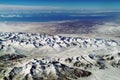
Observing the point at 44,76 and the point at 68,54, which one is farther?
the point at 68,54

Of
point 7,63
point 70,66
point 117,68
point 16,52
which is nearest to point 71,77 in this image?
point 70,66

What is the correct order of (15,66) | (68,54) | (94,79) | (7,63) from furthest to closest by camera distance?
1. (68,54)
2. (7,63)
3. (15,66)
4. (94,79)

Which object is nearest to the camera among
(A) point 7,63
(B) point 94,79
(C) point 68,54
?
(B) point 94,79

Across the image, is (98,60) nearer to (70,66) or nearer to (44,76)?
(70,66)

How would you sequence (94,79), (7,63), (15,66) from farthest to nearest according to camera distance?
(7,63) < (15,66) < (94,79)

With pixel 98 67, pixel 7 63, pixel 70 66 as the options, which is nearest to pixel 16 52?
pixel 7 63

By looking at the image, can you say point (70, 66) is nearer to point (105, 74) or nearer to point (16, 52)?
point (105, 74)

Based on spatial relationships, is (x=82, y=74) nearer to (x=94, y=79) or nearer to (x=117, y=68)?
(x=94, y=79)

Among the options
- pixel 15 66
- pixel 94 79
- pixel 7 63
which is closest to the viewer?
Result: pixel 94 79

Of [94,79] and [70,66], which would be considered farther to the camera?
[70,66]
